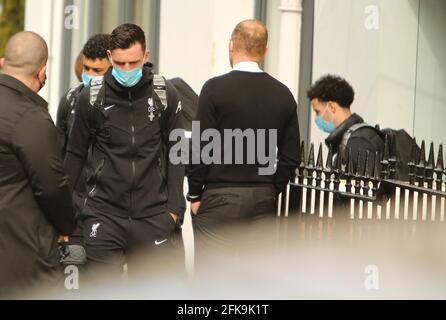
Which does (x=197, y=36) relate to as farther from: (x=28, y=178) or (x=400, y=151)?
(x=28, y=178)

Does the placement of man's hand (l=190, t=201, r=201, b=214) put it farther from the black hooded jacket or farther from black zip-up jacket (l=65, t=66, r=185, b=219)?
the black hooded jacket

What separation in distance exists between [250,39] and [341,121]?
1.28m

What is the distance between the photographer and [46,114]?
6719 mm

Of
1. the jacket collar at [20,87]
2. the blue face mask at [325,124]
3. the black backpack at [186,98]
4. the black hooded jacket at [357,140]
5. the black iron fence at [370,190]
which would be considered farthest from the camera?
the black backpack at [186,98]

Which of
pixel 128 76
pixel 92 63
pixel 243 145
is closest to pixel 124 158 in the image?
pixel 128 76

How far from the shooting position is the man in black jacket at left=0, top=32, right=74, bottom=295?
6.59m

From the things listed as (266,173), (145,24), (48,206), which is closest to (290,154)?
(266,173)

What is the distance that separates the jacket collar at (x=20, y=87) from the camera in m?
6.74

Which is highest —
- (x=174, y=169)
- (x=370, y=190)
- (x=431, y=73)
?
(x=431, y=73)

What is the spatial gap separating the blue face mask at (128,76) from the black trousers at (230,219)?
798mm

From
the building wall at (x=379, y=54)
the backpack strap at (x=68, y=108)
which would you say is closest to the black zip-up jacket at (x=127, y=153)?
the backpack strap at (x=68, y=108)

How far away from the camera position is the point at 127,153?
791 cm

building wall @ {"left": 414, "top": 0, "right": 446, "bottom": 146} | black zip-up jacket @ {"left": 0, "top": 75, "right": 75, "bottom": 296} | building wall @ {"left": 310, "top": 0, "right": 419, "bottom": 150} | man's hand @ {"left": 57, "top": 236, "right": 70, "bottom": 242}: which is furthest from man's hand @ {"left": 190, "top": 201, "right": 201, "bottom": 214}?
Answer: building wall @ {"left": 414, "top": 0, "right": 446, "bottom": 146}

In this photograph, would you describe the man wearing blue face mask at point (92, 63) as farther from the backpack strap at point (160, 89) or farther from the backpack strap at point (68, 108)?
the backpack strap at point (160, 89)
